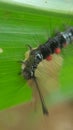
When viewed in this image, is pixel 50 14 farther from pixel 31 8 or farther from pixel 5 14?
pixel 5 14

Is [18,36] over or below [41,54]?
over

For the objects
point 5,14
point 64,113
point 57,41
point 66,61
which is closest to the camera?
point 5,14

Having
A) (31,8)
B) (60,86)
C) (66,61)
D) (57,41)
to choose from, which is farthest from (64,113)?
(31,8)
